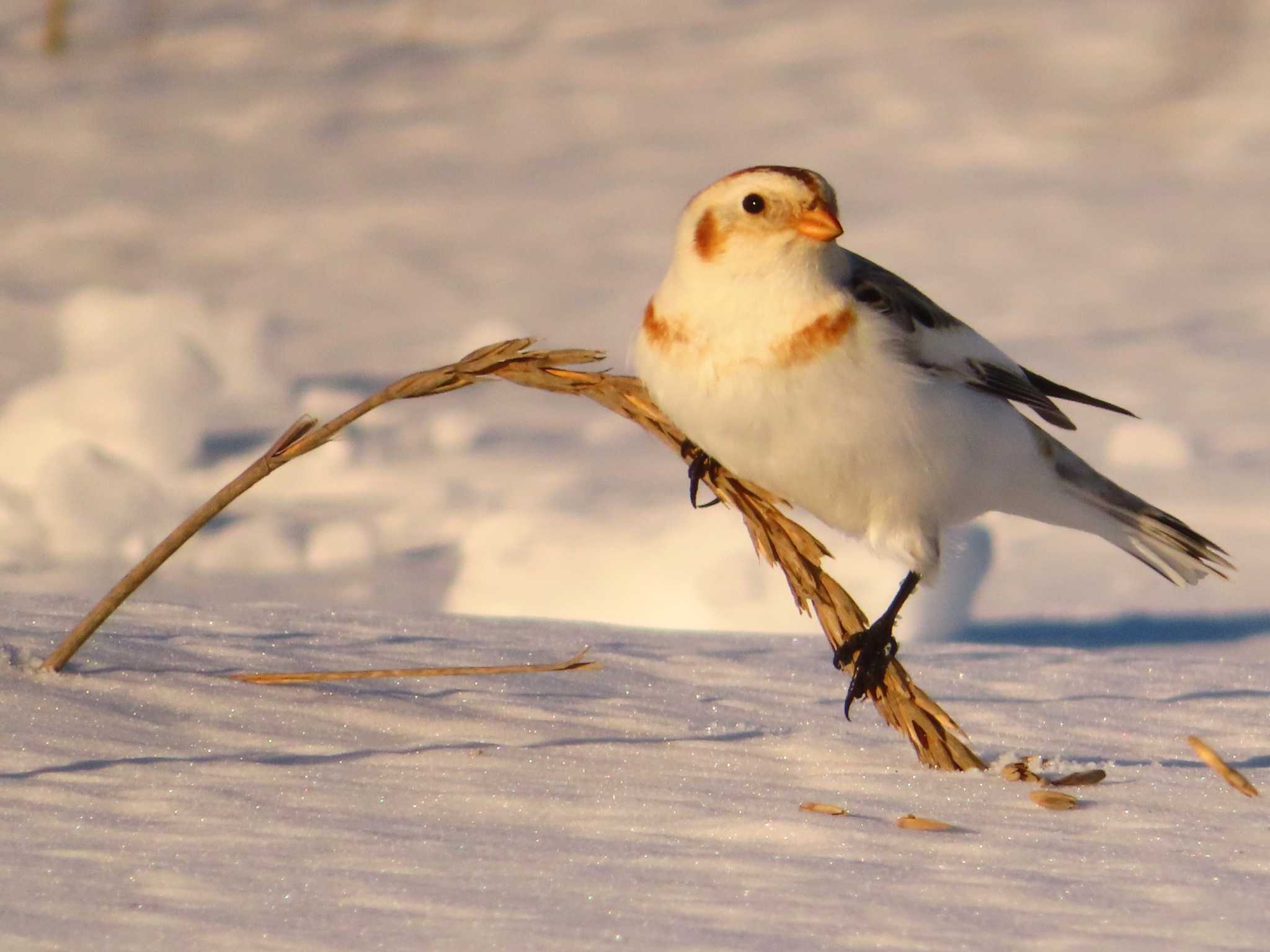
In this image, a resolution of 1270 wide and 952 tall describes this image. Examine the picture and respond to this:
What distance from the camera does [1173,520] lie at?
173 inches

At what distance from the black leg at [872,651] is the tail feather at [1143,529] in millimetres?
670

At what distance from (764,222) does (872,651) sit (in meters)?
0.97

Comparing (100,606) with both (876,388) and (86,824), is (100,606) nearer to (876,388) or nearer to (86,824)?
(86,824)

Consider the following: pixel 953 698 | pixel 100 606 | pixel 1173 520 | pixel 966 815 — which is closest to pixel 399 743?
pixel 100 606

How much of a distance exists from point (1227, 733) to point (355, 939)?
2.62 metres

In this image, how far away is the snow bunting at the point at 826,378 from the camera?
3.54m

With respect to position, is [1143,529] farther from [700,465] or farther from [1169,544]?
[700,465]

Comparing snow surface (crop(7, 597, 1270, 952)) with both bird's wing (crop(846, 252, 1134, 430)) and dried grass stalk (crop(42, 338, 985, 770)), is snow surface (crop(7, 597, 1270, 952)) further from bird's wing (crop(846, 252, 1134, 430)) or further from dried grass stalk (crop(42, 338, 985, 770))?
bird's wing (crop(846, 252, 1134, 430))

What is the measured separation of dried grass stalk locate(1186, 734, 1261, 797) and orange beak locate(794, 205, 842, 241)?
4.00 ft

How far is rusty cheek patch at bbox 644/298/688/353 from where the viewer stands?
3.61 metres

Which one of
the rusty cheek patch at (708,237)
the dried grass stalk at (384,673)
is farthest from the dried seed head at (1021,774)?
the rusty cheek patch at (708,237)

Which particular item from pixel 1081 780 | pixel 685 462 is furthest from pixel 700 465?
pixel 1081 780

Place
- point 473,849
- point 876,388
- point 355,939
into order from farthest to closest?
point 876,388 → point 473,849 → point 355,939

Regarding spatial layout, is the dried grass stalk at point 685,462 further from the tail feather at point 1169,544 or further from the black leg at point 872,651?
the tail feather at point 1169,544
